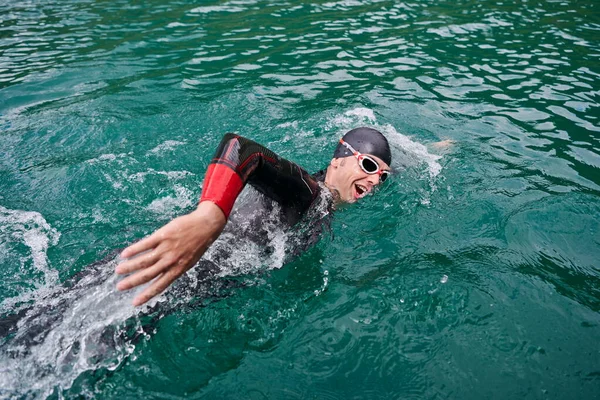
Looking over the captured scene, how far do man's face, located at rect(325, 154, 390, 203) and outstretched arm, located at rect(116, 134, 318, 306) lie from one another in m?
0.81

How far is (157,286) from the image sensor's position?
7.93ft

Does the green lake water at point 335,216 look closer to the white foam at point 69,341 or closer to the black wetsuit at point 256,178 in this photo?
the white foam at point 69,341

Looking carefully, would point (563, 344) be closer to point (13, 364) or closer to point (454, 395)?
point (454, 395)

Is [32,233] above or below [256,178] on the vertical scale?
below

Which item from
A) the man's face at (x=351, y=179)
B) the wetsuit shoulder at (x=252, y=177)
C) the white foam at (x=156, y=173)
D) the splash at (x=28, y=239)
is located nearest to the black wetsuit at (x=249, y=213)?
the wetsuit shoulder at (x=252, y=177)

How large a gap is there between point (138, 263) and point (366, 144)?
271cm

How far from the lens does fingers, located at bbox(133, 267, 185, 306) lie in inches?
93.4

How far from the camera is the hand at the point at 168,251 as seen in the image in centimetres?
233

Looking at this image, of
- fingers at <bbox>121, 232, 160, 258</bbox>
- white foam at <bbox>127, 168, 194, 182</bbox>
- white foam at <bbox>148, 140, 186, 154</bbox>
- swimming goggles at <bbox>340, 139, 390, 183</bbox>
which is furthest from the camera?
white foam at <bbox>148, 140, 186, 154</bbox>

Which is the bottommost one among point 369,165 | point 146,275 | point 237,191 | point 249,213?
point 249,213

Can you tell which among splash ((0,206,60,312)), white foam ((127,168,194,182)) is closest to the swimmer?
splash ((0,206,60,312))

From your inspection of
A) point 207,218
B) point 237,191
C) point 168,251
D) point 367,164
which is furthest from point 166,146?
point 168,251

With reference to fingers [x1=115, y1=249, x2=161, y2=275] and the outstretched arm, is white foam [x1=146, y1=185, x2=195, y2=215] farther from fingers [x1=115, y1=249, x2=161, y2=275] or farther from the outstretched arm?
fingers [x1=115, y1=249, x2=161, y2=275]

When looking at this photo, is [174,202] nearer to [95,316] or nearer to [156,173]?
[156,173]
